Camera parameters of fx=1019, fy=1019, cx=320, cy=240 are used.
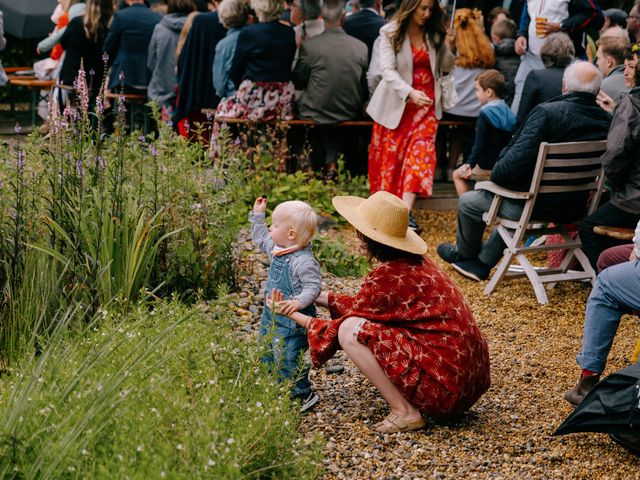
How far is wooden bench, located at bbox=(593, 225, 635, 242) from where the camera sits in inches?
230

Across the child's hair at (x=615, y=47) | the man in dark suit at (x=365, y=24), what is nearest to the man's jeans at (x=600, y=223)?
the child's hair at (x=615, y=47)

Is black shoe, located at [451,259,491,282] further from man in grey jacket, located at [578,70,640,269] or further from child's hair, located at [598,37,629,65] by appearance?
child's hair, located at [598,37,629,65]

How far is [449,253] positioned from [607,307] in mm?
2922

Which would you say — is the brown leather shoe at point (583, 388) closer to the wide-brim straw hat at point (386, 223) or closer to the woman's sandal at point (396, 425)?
the woman's sandal at point (396, 425)

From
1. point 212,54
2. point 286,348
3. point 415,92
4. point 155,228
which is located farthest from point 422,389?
point 212,54

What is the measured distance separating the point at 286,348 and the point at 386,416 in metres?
0.53

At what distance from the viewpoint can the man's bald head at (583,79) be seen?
643 cm

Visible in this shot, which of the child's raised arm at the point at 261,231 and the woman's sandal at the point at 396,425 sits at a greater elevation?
the child's raised arm at the point at 261,231

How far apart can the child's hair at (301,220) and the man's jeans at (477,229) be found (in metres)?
2.70

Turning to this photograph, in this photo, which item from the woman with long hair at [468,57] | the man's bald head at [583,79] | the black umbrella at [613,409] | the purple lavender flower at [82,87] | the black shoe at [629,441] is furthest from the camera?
the woman with long hair at [468,57]

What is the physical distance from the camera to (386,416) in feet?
14.7

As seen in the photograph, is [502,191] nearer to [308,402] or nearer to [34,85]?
[308,402]

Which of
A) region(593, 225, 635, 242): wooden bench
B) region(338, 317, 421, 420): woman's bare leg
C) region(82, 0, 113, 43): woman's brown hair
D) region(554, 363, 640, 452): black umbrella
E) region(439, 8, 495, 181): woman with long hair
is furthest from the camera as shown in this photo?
region(82, 0, 113, 43): woman's brown hair

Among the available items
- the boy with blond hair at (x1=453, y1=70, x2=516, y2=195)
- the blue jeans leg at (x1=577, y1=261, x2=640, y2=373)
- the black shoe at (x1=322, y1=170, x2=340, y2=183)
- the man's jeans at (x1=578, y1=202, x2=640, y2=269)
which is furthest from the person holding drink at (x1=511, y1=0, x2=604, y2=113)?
the blue jeans leg at (x1=577, y1=261, x2=640, y2=373)
